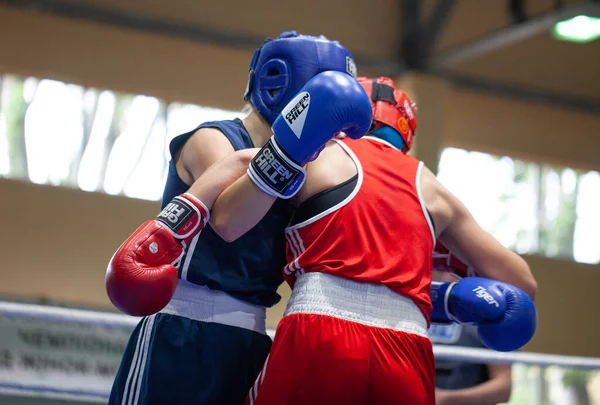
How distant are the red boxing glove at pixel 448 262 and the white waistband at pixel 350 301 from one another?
1.64 feet

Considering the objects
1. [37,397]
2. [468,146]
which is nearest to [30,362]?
[37,397]

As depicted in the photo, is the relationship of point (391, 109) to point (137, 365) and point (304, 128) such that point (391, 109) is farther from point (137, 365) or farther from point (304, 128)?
point (137, 365)

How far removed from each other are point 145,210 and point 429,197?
4866 mm

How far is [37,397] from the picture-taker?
395 centimetres

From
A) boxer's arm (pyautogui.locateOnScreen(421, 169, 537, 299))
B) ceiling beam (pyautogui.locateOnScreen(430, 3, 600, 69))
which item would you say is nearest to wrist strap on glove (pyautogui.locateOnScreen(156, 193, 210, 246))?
boxer's arm (pyautogui.locateOnScreen(421, 169, 537, 299))

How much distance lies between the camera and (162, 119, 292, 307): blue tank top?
181 cm

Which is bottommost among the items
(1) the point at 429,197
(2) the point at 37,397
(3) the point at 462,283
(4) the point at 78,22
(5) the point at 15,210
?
(2) the point at 37,397

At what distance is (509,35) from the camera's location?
6.47 meters

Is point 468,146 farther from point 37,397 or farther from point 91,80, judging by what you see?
point 37,397

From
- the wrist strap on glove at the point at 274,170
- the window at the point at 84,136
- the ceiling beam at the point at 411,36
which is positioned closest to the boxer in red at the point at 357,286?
the wrist strap on glove at the point at 274,170

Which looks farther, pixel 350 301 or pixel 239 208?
pixel 350 301

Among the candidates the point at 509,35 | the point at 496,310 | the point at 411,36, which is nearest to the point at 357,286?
the point at 496,310

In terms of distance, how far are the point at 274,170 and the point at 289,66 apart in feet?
1.14

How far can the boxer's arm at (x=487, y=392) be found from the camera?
2.86 m
